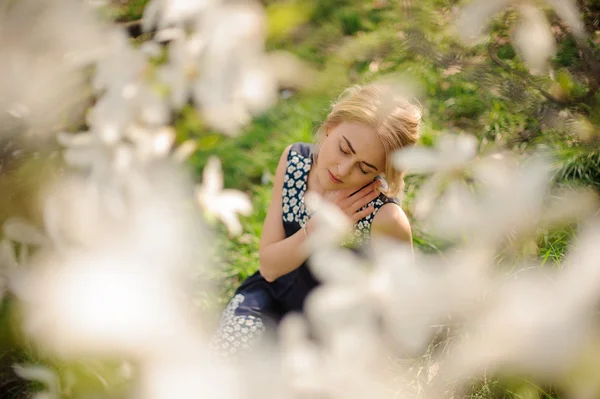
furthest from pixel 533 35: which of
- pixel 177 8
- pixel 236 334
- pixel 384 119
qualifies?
pixel 236 334

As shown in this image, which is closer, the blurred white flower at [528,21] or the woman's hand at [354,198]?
the blurred white flower at [528,21]

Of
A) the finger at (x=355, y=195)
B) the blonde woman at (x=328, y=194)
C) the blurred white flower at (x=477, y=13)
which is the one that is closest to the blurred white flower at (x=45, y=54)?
the blurred white flower at (x=477, y=13)

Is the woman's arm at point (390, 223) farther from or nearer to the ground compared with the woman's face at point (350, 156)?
nearer to the ground

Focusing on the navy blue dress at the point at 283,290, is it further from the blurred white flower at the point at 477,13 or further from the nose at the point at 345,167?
the blurred white flower at the point at 477,13

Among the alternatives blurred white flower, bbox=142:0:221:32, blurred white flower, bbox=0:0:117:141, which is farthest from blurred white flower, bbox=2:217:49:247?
blurred white flower, bbox=142:0:221:32

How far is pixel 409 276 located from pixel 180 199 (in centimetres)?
41

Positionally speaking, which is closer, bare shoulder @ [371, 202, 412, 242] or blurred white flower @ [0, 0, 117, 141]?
blurred white flower @ [0, 0, 117, 141]

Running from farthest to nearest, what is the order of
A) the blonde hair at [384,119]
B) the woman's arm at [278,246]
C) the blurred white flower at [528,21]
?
the woman's arm at [278,246], the blonde hair at [384,119], the blurred white flower at [528,21]

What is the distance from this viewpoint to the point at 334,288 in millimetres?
382

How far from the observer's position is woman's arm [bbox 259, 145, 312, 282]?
1183mm

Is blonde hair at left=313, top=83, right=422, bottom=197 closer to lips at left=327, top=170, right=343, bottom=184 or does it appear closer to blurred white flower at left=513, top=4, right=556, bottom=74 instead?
lips at left=327, top=170, right=343, bottom=184

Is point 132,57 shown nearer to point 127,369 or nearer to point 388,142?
point 127,369

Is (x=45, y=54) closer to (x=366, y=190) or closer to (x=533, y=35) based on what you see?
(x=533, y=35)

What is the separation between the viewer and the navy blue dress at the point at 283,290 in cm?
128
